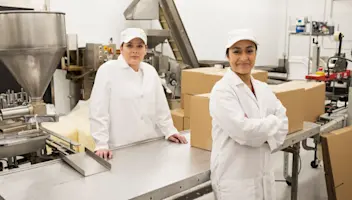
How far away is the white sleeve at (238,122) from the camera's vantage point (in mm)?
1447

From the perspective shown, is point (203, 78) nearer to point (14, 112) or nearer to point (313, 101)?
point (313, 101)

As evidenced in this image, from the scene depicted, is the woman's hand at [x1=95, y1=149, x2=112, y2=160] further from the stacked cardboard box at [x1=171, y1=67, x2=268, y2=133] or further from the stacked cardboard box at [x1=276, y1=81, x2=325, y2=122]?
the stacked cardboard box at [x1=276, y1=81, x2=325, y2=122]

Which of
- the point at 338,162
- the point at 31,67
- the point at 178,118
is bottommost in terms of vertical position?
the point at 338,162

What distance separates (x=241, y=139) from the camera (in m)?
1.48

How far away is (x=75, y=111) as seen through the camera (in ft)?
12.3

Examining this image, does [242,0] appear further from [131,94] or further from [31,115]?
[31,115]

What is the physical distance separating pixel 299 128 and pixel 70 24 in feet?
10.2

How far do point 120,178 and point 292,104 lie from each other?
3.68ft

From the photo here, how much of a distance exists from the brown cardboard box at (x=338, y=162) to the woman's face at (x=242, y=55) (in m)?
1.30

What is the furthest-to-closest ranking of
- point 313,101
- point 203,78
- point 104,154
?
point 313,101
point 203,78
point 104,154

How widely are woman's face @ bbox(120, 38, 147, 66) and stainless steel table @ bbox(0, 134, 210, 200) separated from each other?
53cm

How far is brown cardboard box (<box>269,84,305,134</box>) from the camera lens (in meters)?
1.97

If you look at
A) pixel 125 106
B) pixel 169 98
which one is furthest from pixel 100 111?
pixel 169 98

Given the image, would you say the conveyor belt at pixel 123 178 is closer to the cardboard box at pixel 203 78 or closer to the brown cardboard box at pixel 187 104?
the cardboard box at pixel 203 78
